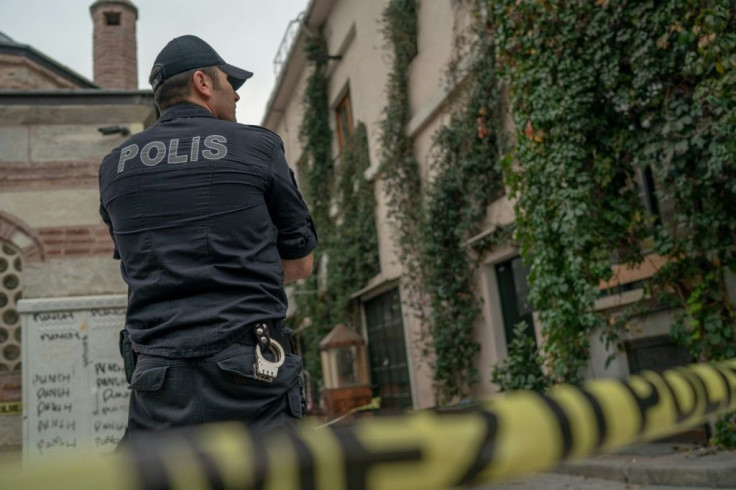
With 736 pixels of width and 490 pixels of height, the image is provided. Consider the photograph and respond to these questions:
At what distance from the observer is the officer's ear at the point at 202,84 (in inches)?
91.9

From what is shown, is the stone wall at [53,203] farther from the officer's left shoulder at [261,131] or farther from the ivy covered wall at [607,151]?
the officer's left shoulder at [261,131]

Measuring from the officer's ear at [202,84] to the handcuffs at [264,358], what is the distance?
788 mm

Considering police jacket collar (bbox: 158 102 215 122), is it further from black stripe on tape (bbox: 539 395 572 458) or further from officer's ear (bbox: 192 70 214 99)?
black stripe on tape (bbox: 539 395 572 458)

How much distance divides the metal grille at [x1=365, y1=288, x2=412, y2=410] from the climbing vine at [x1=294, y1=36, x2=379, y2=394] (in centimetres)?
62

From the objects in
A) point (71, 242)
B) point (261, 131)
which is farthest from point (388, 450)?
point (71, 242)

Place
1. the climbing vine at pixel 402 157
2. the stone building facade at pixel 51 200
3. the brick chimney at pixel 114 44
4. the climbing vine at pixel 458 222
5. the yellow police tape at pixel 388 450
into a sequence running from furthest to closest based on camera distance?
the brick chimney at pixel 114 44, the climbing vine at pixel 402 157, the climbing vine at pixel 458 222, the stone building facade at pixel 51 200, the yellow police tape at pixel 388 450

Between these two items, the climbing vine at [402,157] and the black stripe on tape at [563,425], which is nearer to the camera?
the black stripe on tape at [563,425]

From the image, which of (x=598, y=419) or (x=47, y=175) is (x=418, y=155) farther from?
(x=598, y=419)

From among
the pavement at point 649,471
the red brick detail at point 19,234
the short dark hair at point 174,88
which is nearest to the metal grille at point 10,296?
the red brick detail at point 19,234

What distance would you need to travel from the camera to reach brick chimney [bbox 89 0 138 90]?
1504cm

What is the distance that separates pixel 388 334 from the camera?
A: 1323 cm

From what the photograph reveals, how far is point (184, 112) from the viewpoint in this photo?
2.28 meters

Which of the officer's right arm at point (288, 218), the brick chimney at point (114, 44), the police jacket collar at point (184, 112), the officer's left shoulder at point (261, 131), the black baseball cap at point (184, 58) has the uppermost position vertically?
the brick chimney at point (114, 44)

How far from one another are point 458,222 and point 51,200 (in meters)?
5.00
